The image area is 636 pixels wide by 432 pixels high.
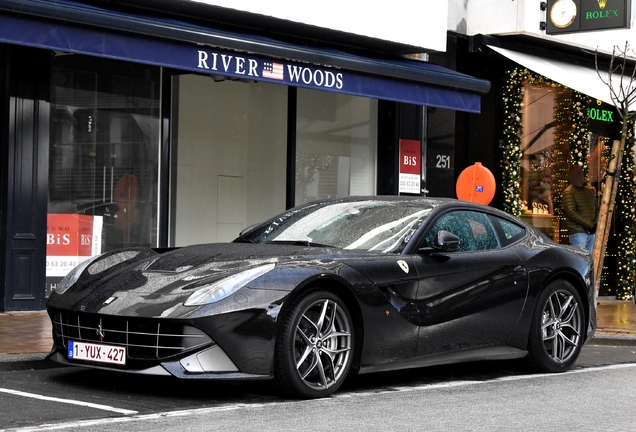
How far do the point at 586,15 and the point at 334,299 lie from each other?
34.4 feet

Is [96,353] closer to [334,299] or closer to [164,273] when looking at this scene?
[164,273]

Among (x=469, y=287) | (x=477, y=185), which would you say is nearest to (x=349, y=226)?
(x=469, y=287)

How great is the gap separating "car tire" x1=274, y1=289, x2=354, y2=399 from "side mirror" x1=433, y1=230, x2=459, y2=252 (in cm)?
99

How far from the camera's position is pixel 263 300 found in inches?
267

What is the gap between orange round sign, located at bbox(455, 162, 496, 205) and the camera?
15.1 metres

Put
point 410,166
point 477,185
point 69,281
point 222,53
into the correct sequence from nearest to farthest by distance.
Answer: point 69,281 → point 222,53 → point 477,185 → point 410,166

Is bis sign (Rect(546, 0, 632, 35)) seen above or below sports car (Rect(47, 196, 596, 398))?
above

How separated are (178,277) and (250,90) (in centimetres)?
845

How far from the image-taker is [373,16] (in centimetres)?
1441

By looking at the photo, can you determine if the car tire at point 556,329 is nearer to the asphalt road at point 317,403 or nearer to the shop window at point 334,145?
the asphalt road at point 317,403

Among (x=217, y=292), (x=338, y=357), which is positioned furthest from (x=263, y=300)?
(x=338, y=357)

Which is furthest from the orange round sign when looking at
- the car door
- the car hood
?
the car hood

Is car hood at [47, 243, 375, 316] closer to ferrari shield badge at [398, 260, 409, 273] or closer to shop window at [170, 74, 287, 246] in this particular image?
ferrari shield badge at [398, 260, 409, 273]

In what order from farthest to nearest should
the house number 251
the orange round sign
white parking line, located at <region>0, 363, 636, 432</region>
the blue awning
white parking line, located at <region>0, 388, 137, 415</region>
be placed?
the house number 251 → the orange round sign → the blue awning → white parking line, located at <region>0, 388, 137, 415</region> → white parking line, located at <region>0, 363, 636, 432</region>
